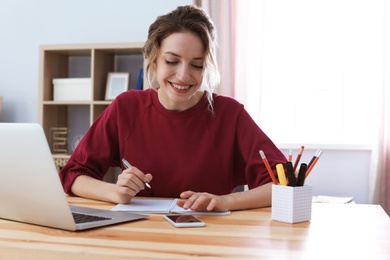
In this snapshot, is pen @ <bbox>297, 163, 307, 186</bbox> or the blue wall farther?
the blue wall

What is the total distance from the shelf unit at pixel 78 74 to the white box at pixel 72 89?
52 mm

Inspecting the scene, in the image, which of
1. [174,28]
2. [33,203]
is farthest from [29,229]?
[174,28]

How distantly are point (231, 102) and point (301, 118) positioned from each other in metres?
1.67

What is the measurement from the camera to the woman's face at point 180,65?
1.55m

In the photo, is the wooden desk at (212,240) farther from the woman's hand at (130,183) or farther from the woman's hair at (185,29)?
the woman's hair at (185,29)

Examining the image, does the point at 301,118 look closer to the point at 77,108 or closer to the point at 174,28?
the point at 77,108

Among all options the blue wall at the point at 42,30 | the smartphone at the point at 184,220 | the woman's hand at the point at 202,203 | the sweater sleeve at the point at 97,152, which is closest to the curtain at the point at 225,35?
the blue wall at the point at 42,30

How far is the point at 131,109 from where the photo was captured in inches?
68.9

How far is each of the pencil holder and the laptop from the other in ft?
1.15

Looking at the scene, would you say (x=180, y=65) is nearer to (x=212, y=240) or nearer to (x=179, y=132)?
(x=179, y=132)

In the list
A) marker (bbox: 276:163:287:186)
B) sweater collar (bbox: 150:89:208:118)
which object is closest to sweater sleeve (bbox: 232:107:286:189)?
sweater collar (bbox: 150:89:208:118)

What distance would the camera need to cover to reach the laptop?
931 mm

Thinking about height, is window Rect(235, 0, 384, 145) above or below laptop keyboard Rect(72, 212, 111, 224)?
above

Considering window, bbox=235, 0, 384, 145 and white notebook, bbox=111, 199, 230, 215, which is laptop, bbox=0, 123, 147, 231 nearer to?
white notebook, bbox=111, 199, 230, 215
